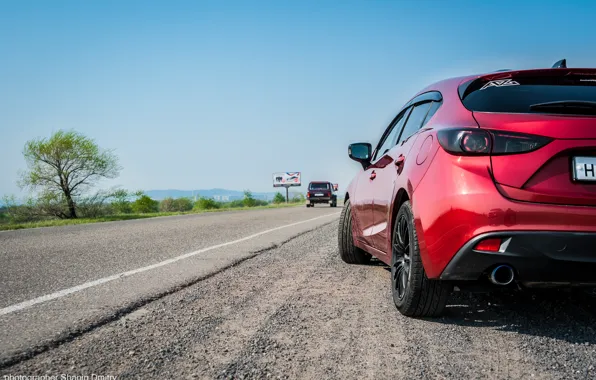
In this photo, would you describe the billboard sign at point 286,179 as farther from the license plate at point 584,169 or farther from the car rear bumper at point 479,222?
the license plate at point 584,169

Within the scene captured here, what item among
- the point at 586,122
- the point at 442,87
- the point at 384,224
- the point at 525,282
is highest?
the point at 442,87

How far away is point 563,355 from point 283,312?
5.34ft

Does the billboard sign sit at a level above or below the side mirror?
above

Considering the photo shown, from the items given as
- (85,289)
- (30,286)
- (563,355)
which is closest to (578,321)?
(563,355)

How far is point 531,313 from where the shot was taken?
3.27 metres

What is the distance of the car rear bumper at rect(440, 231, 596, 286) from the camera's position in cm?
242

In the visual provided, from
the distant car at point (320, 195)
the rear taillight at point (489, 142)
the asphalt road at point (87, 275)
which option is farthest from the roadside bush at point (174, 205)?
the rear taillight at point (489, 142)

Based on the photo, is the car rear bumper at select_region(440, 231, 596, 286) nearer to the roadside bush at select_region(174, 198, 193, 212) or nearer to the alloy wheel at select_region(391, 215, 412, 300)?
the alloy wheel at select_region(391, 215, 412, 300)

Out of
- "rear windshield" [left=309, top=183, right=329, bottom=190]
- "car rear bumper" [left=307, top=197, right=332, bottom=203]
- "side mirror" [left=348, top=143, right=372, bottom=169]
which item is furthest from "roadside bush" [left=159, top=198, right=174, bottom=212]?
"side mirror" [left=348, top=143, right=372, bottom=169]

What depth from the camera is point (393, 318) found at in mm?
3125

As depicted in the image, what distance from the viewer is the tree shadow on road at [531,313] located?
9.41ft

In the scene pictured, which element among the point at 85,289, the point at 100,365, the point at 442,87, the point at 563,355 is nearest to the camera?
the point at 100,365

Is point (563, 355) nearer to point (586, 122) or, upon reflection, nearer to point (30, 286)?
point (586, 122)

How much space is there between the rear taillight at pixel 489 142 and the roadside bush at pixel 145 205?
5329 cm
